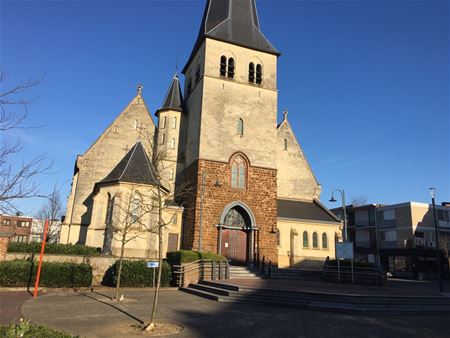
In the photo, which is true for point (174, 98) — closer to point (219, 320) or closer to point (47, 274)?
point (47, 274)

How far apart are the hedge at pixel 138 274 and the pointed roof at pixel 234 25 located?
20.7 metres

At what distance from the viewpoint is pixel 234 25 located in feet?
112

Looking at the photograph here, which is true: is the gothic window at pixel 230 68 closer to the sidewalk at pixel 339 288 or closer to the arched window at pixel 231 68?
the arched window at pixel 231 68

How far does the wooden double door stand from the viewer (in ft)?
94.2

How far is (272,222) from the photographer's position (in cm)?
3002

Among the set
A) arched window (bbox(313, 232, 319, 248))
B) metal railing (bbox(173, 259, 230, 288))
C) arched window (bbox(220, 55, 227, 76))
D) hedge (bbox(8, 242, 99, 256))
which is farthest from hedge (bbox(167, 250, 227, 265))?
arched window (bbox(220, 55, 227, 76))

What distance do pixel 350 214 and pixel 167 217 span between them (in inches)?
1685

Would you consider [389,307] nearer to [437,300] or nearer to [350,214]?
[437,300]

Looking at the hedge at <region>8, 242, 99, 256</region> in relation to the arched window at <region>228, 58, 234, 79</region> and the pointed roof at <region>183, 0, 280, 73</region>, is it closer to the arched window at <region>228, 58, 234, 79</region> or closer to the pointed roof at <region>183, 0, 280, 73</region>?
the arched window at <region>228, 58, 234, 79</region>

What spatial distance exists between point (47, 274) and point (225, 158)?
15782 millimetres

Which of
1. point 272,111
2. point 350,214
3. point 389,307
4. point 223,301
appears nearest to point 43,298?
point 223,301

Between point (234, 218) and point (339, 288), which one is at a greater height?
point (234, 218)

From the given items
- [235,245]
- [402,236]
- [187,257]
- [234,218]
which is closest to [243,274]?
[235,245]

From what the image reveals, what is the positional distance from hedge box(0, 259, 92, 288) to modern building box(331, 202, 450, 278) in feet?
135
